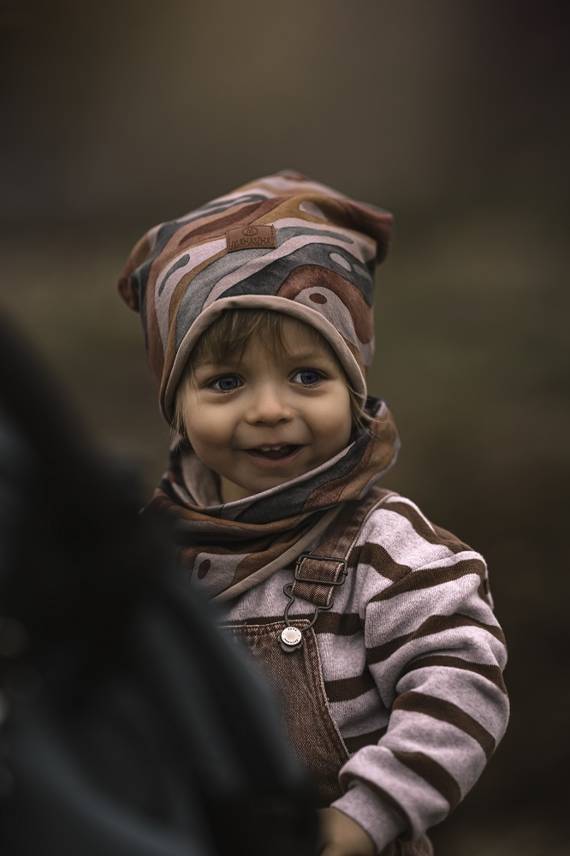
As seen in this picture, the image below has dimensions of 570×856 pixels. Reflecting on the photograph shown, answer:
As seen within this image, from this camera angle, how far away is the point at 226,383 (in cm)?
102

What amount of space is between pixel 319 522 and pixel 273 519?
1.6 inches

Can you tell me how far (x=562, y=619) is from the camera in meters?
1.93

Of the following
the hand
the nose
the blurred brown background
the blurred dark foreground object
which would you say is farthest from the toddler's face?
the blurred brown background

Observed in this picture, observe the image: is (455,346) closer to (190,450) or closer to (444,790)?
(190,450)

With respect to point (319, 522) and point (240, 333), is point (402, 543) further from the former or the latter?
point (240, 333)

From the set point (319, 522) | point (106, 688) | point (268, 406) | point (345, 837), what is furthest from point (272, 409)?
point (106, 688)

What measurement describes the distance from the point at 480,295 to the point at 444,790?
1599 mm

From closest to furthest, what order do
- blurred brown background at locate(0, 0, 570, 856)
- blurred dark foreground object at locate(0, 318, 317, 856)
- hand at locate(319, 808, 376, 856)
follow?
blurred dark foreground object at locate(0, 318, 317, 856), hand at locate(319, 808, 376, 856), blurred brown background at locate(0, 0, 570, 856)

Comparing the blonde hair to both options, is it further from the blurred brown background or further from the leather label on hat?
the blurred brown background

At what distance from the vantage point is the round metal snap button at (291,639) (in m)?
0.95

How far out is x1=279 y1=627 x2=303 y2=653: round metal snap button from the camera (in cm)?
95

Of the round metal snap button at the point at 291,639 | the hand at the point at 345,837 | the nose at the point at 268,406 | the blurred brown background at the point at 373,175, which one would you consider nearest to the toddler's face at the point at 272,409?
the nose at the point at 268,406

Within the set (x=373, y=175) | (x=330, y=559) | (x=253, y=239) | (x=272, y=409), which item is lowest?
(x=373, y=175)

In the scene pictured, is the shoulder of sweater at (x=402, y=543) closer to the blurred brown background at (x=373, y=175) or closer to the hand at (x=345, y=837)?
the hand at (x=345, y=837)
